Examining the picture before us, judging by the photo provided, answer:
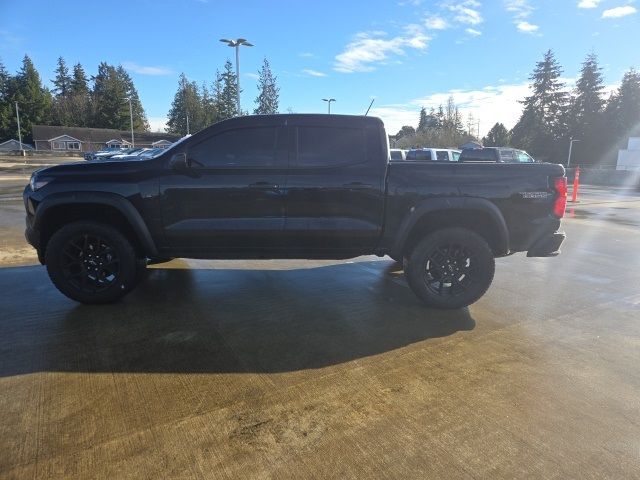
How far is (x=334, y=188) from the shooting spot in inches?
172

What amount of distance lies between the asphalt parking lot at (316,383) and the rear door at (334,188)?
787 mm

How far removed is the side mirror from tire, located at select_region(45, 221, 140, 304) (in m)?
0.93

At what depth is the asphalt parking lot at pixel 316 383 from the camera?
2.37 m

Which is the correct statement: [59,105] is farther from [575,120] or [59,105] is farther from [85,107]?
[575,120]

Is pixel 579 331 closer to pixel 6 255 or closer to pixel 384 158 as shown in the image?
pixel 384 158

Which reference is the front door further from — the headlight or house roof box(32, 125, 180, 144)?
house roof box(32, 125, 180, 144)

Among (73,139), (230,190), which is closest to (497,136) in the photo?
(230,190)

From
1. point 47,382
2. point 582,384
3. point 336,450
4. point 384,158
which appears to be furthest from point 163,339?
point 582,384

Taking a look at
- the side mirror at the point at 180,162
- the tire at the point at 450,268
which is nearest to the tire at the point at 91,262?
the side mirror at the point at 180,162

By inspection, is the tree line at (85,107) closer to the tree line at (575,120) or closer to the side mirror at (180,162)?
the tree line at (575,120)

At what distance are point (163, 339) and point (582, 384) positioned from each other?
10.9ft

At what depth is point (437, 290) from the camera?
464cm

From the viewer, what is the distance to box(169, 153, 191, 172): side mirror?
14.0ft

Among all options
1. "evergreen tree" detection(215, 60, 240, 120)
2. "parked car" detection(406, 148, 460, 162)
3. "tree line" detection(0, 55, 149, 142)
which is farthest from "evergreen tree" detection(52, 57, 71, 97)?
"parked car" detection(406, 148, 460, 162)
